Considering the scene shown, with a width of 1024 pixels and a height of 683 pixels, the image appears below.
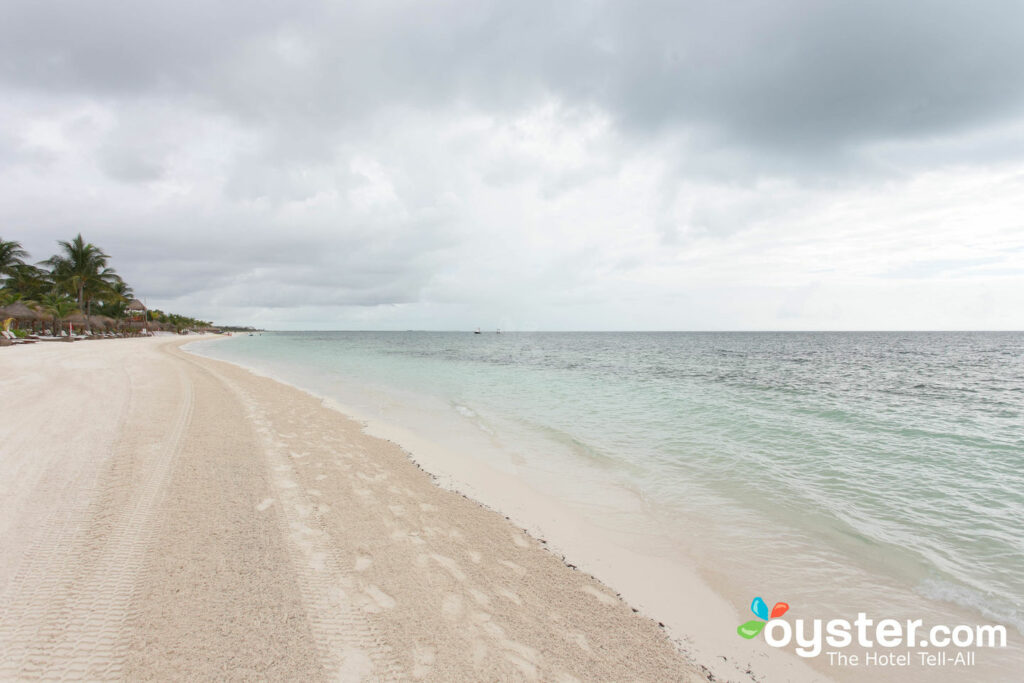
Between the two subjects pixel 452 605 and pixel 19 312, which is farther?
pixel 19 312

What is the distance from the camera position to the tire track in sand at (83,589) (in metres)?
3.01

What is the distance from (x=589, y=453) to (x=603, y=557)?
16.8 feet

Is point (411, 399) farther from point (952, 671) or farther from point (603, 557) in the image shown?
point (952, 671)

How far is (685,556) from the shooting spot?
5.70 meters

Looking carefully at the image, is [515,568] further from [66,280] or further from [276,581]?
[66,280]

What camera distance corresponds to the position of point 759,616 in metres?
4.47

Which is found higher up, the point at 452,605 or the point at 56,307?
the point at 56,307

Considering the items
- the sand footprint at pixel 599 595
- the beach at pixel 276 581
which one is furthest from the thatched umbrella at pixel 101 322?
the sand footprint at pixel 599 595

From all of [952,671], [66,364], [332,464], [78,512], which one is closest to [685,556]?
[952,671]

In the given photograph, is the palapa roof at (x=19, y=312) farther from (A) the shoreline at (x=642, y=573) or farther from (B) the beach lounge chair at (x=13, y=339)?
(A) the shoreline at (x=642, y=573)

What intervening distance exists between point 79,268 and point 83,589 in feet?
278

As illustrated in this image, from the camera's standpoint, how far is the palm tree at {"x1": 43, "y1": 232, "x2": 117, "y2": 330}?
201 ft
